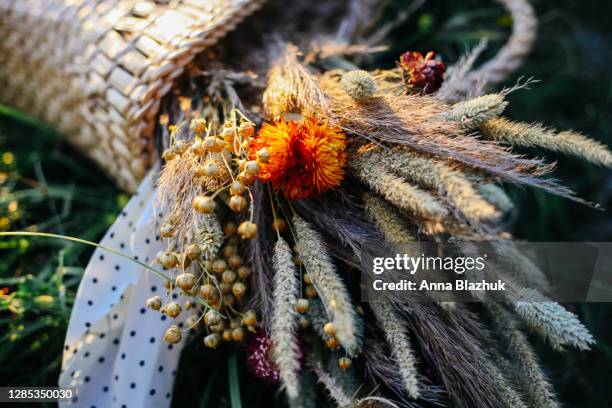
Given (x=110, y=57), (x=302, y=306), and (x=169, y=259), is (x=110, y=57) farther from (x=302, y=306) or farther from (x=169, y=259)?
(x=302, y=306)

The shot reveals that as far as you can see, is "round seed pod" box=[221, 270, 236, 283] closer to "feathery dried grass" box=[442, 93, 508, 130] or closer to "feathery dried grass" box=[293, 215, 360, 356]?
"feathery dried grass" box=[293, 215, 360, 356]

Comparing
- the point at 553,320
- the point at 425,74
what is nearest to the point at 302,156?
the point at 425,74

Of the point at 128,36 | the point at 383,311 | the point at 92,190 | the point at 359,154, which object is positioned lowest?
the point at 383,311

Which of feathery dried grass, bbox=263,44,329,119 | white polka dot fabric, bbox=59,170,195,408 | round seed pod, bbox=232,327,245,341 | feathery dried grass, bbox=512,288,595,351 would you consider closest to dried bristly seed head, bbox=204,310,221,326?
round seed pod, bbox=232,327,245,341

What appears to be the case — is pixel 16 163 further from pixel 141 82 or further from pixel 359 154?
pixel 359 154

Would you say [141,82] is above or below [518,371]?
above

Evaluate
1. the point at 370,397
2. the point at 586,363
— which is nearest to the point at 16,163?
the point at 370,397
